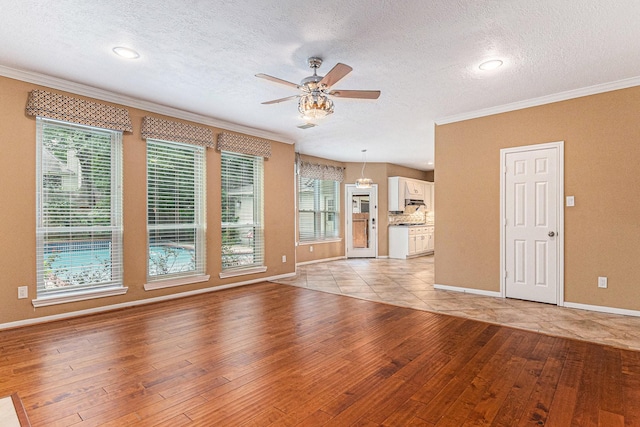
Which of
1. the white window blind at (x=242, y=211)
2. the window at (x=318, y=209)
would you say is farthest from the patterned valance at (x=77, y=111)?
the window at (x=318, y=209)

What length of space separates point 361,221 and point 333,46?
6.55m

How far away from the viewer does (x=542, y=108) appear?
4316 millimetres

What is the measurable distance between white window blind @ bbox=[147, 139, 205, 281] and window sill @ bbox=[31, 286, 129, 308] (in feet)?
1.44

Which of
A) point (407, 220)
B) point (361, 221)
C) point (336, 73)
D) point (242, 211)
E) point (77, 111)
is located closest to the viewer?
point (336, 73)

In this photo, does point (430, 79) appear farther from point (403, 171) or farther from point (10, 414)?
point (403, 171)

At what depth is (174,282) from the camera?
475 cm

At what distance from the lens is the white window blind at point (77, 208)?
3.70 m

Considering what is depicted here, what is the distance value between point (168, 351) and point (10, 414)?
1047mm

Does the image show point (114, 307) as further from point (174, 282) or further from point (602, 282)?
point (602, 282)

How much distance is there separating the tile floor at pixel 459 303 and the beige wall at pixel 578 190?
1.22 feet

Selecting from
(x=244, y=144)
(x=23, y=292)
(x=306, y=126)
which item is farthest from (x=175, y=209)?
(x=306, y=126)

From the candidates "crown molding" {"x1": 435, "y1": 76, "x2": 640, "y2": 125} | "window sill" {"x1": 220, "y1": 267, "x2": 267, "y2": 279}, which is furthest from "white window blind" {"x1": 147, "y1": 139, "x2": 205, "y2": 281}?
"crown molding" {"x1": 435, "y1": 76, "x2": 640, "y2": 125}

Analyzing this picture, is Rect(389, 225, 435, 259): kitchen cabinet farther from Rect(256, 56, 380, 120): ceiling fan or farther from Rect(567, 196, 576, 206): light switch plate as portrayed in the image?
Rect(256, 56, 380, 120): ceiling fan

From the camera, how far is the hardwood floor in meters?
1.95
